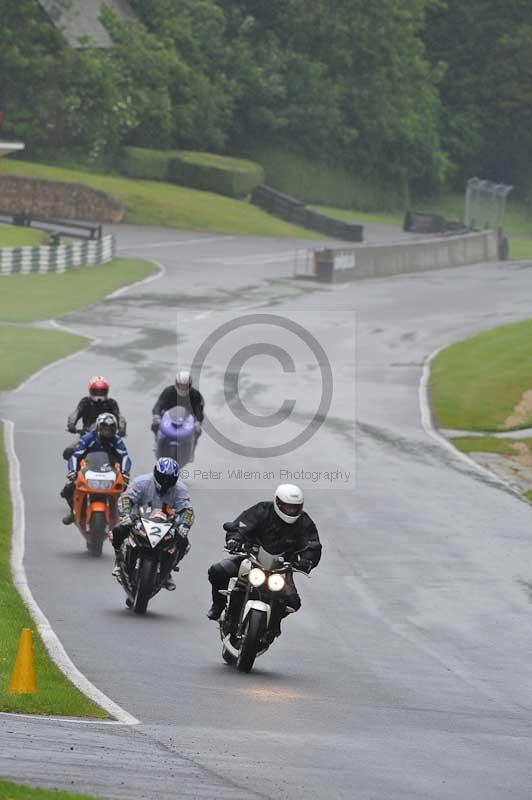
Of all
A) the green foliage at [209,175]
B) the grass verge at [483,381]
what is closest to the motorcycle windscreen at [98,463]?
the grass verge at [483,381]

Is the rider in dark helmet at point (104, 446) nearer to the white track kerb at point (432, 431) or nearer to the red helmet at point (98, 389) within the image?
the red helmet at point (98, 389)

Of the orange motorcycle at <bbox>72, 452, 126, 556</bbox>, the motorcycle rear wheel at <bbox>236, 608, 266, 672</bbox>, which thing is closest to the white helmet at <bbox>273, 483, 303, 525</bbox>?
the motorcycle rear wheel at <bbox>236, 608, 266, 672</bbox>

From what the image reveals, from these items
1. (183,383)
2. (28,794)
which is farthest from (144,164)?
(28,794)

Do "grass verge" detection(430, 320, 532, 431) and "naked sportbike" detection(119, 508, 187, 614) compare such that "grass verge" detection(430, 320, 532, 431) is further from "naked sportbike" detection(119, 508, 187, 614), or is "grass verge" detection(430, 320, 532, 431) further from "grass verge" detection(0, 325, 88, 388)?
"naked sportbike" detection(119, 508, 187, 614)

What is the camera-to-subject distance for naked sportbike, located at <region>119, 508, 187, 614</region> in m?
16.6

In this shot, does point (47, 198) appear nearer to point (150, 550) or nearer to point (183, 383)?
point (183, 383)

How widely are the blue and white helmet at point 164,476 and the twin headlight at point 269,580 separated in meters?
2.88

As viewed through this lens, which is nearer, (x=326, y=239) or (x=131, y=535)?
(x=131, y=535)

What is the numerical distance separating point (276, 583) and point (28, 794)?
17.5 ft

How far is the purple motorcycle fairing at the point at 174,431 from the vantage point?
23.5 m

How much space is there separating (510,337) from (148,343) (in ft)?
37.6

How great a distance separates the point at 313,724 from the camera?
12562 mm

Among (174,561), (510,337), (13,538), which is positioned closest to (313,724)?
(174,561)

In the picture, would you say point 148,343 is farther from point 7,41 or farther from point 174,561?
point 7,41
